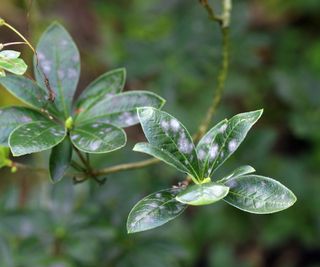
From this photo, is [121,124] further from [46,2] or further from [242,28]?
[46,2]

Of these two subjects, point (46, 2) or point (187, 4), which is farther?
point (46, 2)

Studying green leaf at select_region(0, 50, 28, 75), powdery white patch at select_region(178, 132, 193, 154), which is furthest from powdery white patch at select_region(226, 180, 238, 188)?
green leaf at select_region(0, 50, 28, 75)

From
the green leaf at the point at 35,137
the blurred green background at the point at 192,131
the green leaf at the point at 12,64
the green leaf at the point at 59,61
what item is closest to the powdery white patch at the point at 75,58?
the green leaf at the point at 59,61

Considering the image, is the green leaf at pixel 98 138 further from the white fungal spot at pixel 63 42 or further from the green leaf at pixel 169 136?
the white fungal spot at pixel 63 42

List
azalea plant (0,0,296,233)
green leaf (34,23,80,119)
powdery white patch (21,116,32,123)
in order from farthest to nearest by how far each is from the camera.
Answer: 1. green leaf (34,23,80,119)
2. powdery white patch (21,116,32,123)
3. azalea plant (0,0,296,233)

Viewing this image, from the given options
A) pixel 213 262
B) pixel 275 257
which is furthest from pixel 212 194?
pixel 275 257

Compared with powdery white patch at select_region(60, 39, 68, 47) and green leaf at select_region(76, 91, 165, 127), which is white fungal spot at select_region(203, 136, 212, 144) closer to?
green leaf at select_region(76, 91, 165, 127)

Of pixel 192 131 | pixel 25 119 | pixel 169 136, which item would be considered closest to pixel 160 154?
A: pixel 169 136

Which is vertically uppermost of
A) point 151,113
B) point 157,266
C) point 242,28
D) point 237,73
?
point 151,113
